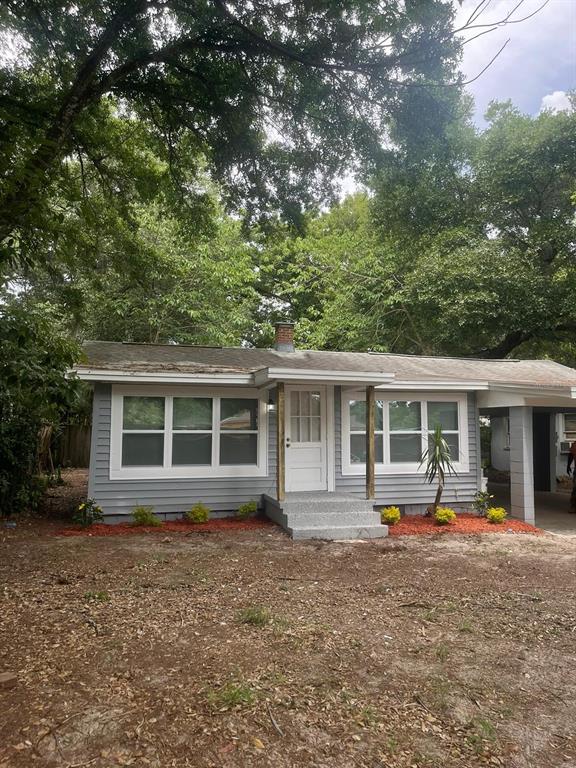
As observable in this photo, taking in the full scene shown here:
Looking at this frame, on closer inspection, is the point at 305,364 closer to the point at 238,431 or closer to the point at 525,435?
the point at 238,431

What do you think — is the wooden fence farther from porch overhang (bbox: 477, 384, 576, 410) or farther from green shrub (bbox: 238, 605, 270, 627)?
green shrub (bbox: 238, 605, 270, 627)

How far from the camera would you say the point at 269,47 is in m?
7.14

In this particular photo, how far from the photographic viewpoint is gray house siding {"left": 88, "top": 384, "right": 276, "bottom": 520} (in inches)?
329

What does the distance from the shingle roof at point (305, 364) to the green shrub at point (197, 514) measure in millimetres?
2331

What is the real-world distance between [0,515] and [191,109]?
7.78m

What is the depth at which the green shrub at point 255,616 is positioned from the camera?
4117mm

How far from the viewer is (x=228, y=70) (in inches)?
313

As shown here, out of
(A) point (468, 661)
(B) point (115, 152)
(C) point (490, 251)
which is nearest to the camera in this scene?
(A) point (468, 661)

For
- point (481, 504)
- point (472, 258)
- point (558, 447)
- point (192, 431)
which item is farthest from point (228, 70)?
point (558, 447)

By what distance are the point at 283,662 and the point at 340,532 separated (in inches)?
175

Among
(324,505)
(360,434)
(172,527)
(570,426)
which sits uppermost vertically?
(570,426)

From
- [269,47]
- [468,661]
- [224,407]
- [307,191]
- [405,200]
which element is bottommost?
[468,661]

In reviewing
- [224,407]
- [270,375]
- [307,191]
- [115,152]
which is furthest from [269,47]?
[224,407]

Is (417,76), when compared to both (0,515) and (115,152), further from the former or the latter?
(0,515)
